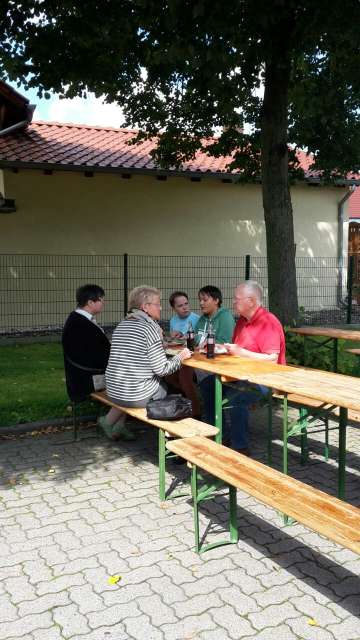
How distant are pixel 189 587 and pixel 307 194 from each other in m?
16.0

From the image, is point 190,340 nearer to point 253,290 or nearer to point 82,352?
point 253,290

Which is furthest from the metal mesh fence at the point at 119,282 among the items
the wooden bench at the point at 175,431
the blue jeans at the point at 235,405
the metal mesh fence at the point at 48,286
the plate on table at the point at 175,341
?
the wooden bench at the point at 175,431

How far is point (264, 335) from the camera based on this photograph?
4.80 metres

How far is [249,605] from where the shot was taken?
2.80 m

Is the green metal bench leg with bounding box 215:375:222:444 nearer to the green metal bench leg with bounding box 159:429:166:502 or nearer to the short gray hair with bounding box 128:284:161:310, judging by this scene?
the green metal bench leg with bounding box 159:429:166:502

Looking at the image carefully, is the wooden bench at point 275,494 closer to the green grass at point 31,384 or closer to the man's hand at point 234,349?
the man's hand at point 234,349

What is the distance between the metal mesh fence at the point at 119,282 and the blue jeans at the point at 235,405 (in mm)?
7818

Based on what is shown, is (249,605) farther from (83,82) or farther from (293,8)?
(83,82)

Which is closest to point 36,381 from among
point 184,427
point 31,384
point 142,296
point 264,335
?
point 31,384

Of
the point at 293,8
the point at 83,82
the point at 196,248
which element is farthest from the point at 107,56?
the point at 196,248

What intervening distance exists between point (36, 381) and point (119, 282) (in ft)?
22.9

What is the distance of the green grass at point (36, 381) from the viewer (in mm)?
6246

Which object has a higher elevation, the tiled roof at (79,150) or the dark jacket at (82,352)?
the tiled roof at (79,150)

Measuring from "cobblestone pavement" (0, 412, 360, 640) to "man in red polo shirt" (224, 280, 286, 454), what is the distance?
564 millimetres
